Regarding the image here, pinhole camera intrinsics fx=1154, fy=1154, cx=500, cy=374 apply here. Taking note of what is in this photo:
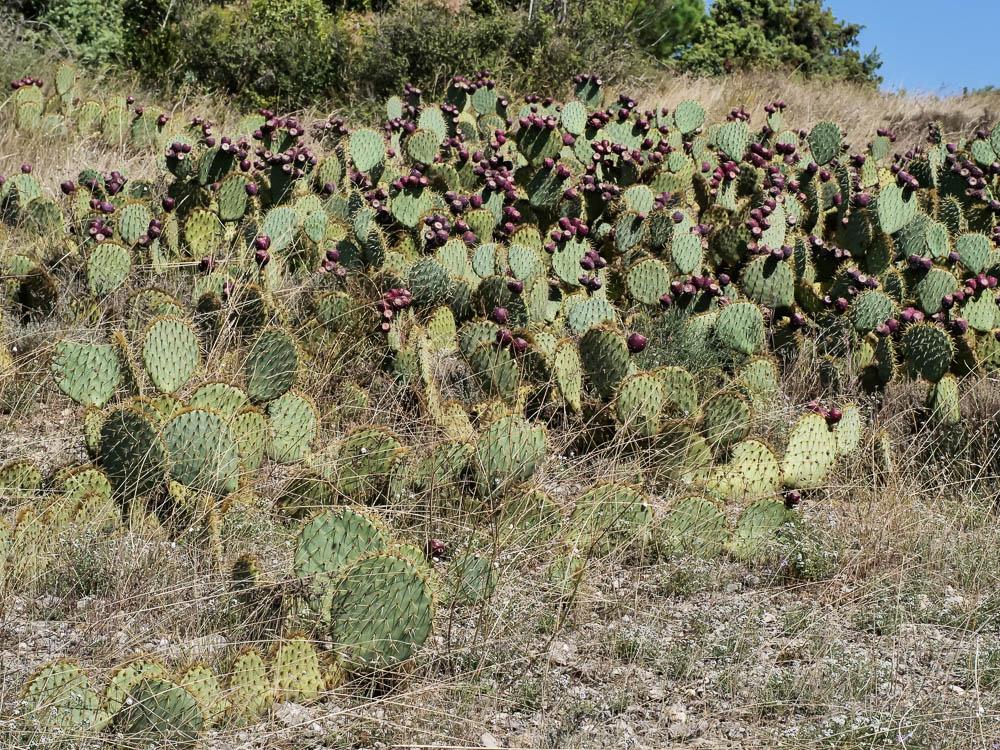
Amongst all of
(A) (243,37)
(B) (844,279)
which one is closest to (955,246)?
(B) (844,279)

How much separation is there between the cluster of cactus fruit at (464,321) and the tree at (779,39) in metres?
10.4

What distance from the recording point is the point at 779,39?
19.0 m

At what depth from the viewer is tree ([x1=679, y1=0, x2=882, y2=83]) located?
680 inches

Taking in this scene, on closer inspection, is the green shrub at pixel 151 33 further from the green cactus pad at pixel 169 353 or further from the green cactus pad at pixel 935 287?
the green cactus pad at pixel 935 287

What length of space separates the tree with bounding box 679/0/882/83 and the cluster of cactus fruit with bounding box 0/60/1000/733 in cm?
1042

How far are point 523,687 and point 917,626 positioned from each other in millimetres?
1217

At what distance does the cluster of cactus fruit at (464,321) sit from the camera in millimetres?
3414

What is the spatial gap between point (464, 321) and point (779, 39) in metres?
15.6

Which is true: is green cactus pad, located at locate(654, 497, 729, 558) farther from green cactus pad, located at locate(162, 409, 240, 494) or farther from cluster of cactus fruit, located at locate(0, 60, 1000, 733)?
green cactus pad, located at locate(162, 409, 240, 494)

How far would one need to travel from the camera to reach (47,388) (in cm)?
438

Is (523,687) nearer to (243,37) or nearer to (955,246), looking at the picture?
(955,246)

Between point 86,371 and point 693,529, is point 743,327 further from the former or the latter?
point 86,371

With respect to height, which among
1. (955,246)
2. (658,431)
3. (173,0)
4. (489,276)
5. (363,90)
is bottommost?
(658,431)

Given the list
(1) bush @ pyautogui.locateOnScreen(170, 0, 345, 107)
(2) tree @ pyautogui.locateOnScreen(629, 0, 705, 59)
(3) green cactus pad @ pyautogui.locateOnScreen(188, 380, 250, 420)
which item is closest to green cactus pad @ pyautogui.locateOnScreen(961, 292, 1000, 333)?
(3) green cactus pad @ pyautogui.locateOnScreen(188, 380, 250, 420)
